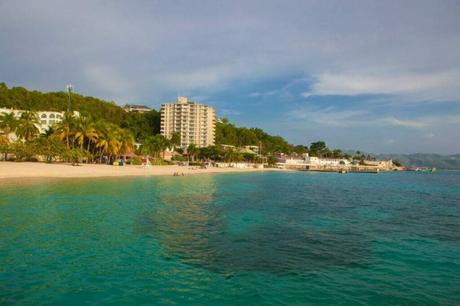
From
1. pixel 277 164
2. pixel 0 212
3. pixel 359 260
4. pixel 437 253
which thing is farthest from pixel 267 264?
pixel 277 164

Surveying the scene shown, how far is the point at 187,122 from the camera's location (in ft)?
479

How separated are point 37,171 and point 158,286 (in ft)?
139

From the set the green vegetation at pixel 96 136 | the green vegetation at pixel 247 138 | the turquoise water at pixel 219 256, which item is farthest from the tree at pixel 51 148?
Answer: the green vegetation at pixel 247 138

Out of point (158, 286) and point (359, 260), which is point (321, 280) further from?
point (158, 286)

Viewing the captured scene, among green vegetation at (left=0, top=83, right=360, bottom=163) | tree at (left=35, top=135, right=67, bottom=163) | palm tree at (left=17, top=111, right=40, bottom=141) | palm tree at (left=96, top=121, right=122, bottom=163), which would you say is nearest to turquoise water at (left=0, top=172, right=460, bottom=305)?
tree at (left=35, top=135, right=67, bottom=163)

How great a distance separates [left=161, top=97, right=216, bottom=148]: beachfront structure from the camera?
146 meters

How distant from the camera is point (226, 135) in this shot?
566 ft

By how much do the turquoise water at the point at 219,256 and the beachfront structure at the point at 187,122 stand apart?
123223 mm

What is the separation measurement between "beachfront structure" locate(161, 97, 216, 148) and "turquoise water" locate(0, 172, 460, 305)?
123 meters

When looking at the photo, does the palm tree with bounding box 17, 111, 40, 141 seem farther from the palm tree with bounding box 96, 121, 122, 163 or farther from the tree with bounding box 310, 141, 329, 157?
the tree with bounding box 310, 141, 329, 157

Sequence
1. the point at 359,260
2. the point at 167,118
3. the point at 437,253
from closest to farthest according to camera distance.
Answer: the point at 359,260 < the point at 437,253 < the point at 167,118

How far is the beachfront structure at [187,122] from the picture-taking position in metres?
146

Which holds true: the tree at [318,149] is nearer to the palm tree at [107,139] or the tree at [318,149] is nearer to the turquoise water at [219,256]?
the palm tree at [107,139]

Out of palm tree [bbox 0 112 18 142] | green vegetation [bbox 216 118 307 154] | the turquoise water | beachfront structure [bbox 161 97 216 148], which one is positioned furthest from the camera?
green vegetation [bbox 216 118 307 154]
